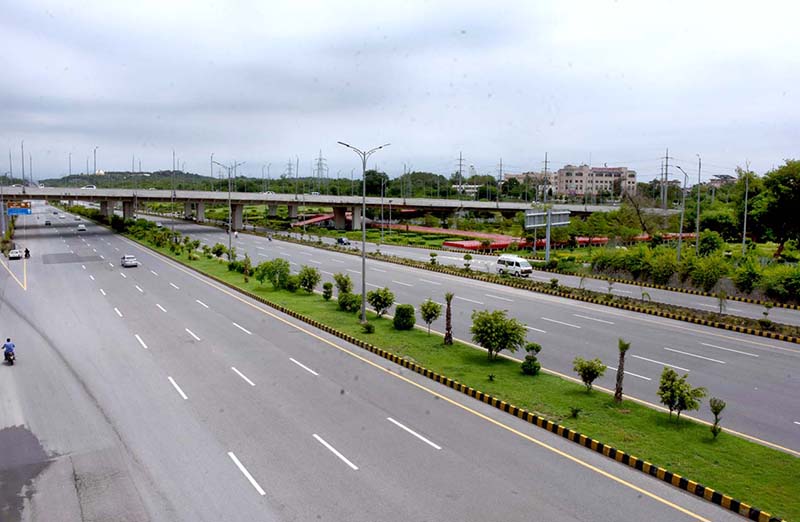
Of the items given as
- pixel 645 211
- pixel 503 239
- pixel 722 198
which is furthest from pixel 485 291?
pixel 722 198

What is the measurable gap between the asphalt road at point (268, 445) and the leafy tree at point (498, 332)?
255 cm

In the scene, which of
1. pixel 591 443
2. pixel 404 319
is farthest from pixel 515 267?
pixel 591 443

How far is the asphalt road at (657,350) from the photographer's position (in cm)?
1429

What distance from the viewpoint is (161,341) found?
2144cm

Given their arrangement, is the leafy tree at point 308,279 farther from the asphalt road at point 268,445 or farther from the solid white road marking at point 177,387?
the solid white road marking at point 177,387

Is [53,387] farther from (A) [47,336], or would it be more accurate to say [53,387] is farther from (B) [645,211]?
(B) [645,211]

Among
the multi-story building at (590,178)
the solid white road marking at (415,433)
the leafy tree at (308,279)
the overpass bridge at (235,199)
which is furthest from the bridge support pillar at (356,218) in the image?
the multi-story building at (590,178)

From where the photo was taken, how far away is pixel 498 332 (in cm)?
1767

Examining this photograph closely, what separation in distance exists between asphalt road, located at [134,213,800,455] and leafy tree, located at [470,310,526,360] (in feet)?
5.19

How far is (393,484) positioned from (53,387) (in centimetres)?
1137

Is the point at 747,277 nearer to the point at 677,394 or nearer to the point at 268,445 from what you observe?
the point at 677,394

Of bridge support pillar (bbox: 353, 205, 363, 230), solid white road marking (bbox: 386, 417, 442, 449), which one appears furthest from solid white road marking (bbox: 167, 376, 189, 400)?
bridge support pillar (bbox: 353, 205, 363, 230)

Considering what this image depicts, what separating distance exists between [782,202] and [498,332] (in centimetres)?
3876

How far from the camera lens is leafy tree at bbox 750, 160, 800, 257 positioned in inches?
1735
